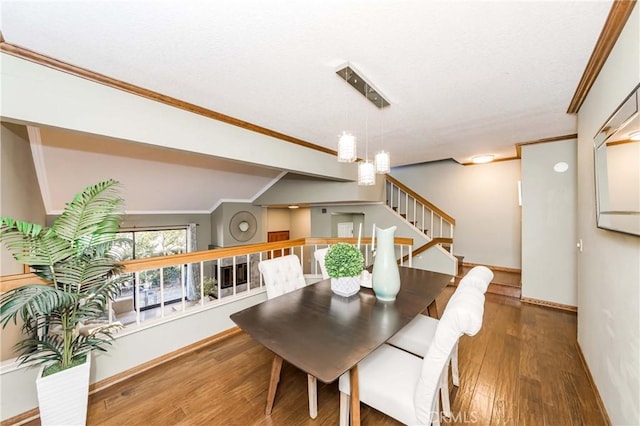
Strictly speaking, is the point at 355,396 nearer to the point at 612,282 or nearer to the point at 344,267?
the point at 344,267

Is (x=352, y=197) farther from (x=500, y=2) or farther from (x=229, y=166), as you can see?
(x=500, y=2)


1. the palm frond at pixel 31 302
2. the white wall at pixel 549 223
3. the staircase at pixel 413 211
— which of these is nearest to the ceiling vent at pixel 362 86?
the palm frond at pixel 31 302

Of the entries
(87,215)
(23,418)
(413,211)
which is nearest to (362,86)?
(87,215)

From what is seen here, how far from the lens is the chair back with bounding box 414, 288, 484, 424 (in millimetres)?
1128

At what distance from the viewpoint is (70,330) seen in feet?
4.97

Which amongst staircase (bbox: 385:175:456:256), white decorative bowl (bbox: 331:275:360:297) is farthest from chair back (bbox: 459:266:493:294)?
staircase (bbox: 385:175:456:256)

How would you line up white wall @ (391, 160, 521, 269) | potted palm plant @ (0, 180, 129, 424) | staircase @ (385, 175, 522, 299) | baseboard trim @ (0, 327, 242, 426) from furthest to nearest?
white wall @ (391, 160, 521, 269), staircase @ (385, 175, 522, 299), baseboard trim @ (0, 327, 242, 426), potted palm plant @ (0, 180, 129, 424)

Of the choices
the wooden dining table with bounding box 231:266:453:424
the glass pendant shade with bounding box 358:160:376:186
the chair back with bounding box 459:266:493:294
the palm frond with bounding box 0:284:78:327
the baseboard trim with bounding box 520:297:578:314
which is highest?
the glass pendant shade with bounding box 358:160:376:186

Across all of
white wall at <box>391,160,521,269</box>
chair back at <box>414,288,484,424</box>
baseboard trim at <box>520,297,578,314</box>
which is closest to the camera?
chair back at <box>414,288,484,424</box>

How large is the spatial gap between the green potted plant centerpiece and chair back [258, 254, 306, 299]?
53 cm

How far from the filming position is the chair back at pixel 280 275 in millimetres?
2160

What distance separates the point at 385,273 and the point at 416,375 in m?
0.67

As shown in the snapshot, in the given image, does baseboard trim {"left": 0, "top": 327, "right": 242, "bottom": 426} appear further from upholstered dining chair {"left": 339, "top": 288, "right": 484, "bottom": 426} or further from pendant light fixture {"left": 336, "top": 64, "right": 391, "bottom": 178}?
pendant light fixture {"left": 336, "top": 64, "right": 391, "bottom": 178}

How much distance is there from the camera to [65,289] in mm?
1505
